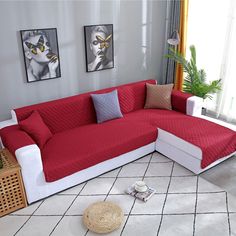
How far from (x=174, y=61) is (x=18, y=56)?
2.71m

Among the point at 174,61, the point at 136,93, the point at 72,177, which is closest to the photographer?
the point at 72,177

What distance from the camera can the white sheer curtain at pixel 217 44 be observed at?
4.36 meters

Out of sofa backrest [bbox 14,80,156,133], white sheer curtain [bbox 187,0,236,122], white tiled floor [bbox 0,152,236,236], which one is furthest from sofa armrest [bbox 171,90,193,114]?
white tiled floor [bbox 0,152,236,236]

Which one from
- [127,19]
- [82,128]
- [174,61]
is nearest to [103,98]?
[82,128]

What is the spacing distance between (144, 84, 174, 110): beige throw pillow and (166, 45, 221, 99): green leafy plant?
435 mm

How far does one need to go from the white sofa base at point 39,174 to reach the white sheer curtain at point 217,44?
86.3 inches

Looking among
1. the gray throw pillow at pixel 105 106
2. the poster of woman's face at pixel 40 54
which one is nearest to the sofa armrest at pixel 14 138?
the poster of woman's face at pixel 40 54

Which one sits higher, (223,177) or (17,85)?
(17,85)

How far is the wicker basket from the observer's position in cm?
277

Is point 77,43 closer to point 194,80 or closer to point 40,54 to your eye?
point 40,54

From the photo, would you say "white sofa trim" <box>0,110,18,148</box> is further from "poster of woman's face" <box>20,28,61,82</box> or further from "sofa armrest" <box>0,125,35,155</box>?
"poster of woman's face" <box>20,28,61,82</box>

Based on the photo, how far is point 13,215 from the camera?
9.37 feet

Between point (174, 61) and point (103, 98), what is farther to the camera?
point (174, 61)

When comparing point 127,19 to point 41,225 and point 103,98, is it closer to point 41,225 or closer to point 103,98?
point 103,98
